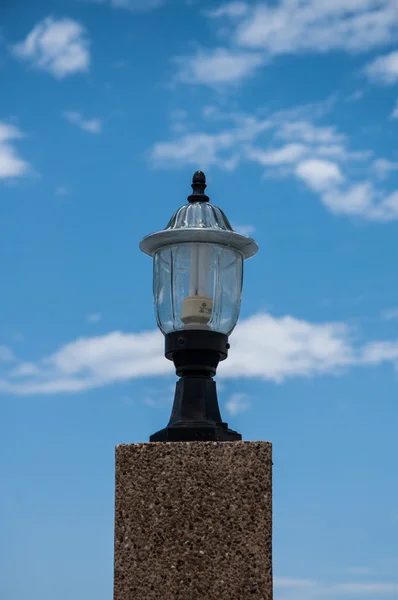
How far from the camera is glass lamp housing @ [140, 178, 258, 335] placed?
5.00m

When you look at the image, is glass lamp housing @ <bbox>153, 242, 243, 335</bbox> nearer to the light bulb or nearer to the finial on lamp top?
the light bulb

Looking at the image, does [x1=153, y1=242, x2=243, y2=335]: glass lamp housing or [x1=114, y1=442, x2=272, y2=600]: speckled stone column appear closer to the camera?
[x1=114, y1=442, x2=272, y2=600]: speckled stone column

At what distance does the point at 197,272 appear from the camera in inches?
197

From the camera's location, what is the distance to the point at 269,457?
473 cm

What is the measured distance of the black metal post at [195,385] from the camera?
190 inches

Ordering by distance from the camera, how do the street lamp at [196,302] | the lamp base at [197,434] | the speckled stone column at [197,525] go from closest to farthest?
the speckled stone column at [197,525] < the lamp base at [197,434] < the street lamp at [196,302]

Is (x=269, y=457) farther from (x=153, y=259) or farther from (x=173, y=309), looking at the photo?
(x=153, y=259)

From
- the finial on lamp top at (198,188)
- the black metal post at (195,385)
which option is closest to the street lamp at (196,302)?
the black metal post at (195,385)

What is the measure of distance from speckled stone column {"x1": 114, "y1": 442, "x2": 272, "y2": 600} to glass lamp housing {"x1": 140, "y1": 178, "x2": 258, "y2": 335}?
2.17ft

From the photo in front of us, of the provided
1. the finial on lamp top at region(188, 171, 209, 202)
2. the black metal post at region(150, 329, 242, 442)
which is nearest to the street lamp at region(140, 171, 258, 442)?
the black metal post at region(150, 329, 242, 442)

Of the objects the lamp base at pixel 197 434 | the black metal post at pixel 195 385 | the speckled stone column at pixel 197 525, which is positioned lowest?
the speckled stone column at pixel 197 525

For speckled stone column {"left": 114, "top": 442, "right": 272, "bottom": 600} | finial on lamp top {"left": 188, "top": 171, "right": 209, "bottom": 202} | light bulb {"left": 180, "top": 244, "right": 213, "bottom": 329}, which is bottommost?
speckled stone column {"left": 114, "top": 442, "right": 272, "bottom": 600}

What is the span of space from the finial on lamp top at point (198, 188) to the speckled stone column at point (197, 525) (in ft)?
4.40

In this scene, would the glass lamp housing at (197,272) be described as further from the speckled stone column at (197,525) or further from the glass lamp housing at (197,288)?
the speckled stone column at (197,525)
